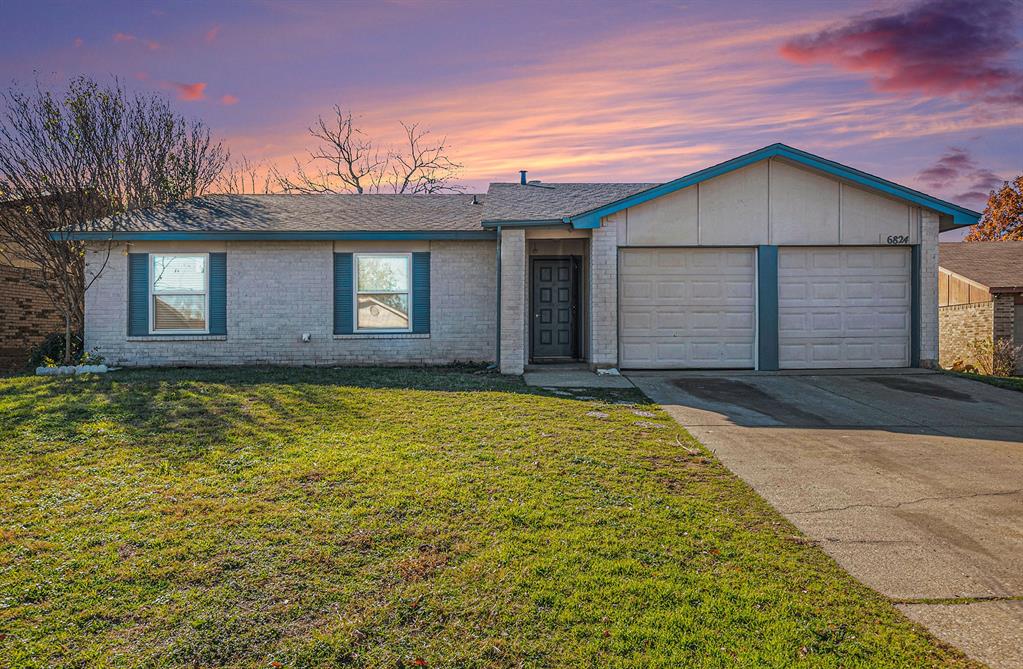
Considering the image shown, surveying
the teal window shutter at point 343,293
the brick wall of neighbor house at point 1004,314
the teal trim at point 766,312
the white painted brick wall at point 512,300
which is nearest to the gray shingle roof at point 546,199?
the white painted brick wall at point 512,300

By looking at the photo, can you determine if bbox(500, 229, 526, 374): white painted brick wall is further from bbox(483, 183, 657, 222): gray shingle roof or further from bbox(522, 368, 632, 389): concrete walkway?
bbox(483, 183, 657, 222): gray shingle roof

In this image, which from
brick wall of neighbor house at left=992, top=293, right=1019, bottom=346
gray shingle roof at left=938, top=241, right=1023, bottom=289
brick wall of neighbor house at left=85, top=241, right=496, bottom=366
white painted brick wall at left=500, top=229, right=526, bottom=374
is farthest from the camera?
gray shingle roof at left=938, top=241, right=1023, bottom=289

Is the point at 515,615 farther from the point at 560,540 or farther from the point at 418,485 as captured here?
the point at 418,485

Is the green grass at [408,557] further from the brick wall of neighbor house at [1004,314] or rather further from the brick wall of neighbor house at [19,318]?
the brick wall of neighbor house at [1004,314]

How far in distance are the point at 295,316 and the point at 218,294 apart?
1.67 m

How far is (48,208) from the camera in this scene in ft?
51.1

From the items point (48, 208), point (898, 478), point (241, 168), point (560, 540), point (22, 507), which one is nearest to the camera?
point (560, 540)

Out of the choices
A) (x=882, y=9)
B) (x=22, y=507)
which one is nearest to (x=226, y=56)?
(x=22, y=507)

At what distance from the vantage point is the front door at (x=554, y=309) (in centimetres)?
1436

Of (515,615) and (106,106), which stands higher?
(106,106)

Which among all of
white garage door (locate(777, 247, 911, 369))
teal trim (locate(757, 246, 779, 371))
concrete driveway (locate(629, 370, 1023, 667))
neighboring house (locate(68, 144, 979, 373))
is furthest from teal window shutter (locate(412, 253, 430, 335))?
white garage door (locate(777, 247, 911, 369))

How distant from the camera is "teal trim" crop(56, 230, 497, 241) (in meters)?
12.4

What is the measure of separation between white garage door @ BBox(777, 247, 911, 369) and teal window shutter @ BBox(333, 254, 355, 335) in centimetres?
868

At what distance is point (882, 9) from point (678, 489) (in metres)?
11.6
